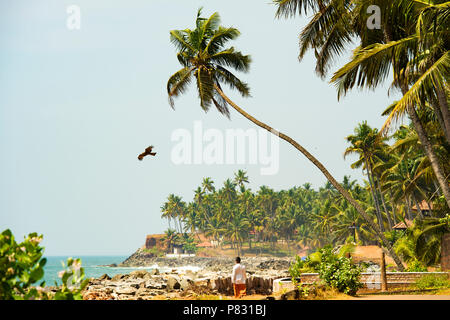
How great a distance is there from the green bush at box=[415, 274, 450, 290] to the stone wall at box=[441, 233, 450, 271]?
2.34 meters

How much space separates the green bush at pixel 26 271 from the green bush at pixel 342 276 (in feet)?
41.9

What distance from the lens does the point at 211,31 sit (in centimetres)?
2383

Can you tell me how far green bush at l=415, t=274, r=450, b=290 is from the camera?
16016mm

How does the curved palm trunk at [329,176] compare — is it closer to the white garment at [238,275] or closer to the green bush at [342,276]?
the green bush at [342,276]

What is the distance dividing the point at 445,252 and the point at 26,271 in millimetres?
18591

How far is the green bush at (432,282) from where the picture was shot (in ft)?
52.5

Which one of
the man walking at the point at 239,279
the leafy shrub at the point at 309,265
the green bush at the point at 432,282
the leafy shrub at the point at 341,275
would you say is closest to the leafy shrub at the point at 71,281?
the man walking at the point at 239,279

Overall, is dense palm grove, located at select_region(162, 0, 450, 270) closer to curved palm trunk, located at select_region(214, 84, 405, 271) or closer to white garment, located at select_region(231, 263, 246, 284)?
curved palm trunk, located at select_region(214, 84, 405, 271)

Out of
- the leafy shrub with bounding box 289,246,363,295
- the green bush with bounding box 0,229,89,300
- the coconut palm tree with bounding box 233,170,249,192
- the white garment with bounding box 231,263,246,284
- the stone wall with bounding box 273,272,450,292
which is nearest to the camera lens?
the green bush with bounding box 0,229,89,300

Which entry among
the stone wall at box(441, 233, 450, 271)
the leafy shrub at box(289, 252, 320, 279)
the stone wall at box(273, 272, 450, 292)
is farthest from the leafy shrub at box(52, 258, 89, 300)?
the stone wall at box(441, 233, 450, 271)

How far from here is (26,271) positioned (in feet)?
12.6

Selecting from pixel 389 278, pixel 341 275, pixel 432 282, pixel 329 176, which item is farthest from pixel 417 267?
pixel 341 275
